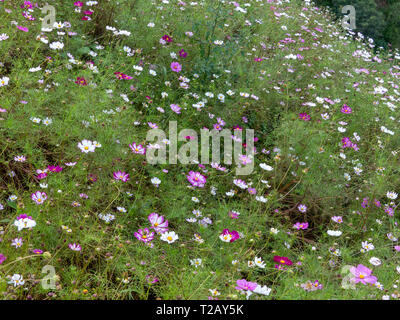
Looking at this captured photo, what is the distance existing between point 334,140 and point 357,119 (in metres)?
0.44

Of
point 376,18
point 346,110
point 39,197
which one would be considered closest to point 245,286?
point 39,197

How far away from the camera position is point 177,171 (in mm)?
2256

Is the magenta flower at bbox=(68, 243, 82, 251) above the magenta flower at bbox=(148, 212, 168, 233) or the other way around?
the other way around

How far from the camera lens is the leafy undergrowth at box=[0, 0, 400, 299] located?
4.96 ft

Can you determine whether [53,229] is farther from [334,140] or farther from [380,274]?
[334,140]

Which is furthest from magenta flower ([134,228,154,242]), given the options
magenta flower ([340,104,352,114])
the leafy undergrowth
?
magenta flower ([340,104,352,114])

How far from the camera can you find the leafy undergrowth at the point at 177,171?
151 centimetres

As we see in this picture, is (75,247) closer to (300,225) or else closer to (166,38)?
(300,225)

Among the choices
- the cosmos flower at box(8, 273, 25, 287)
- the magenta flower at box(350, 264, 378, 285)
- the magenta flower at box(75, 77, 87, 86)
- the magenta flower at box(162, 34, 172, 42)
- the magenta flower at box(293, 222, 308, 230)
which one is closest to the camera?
the cosmos flower at box(8, 273, 25, 287)

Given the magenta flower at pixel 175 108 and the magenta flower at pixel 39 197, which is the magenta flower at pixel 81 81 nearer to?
the magenta flower at pixel 175 108

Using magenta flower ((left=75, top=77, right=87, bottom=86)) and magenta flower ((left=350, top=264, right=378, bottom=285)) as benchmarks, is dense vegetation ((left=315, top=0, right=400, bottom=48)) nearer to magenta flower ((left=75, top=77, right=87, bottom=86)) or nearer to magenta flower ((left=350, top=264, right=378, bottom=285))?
magenta flower ((left=75, top=77, right=87, bottom=86))

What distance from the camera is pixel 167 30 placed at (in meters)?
3.19

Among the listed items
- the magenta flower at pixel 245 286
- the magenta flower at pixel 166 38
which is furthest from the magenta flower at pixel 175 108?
the magenta flower at pixel 245 286

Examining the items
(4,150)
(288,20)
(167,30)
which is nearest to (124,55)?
(167,30)
